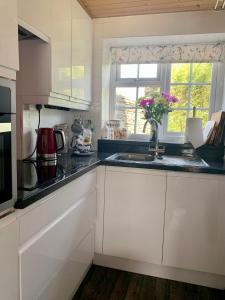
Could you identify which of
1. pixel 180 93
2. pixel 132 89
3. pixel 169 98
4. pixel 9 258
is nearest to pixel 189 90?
pixel 180 93

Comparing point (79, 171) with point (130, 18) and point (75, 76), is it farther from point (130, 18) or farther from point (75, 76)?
point (130, 18)

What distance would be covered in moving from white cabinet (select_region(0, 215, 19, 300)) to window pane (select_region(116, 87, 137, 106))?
6.32 feet

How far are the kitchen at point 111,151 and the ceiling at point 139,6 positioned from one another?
0.02m

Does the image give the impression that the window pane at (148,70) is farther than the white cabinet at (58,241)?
Yes

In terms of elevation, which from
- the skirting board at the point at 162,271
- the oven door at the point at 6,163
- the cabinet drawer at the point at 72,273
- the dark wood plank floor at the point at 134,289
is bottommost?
the dark wood plank floor at the point at 134,289

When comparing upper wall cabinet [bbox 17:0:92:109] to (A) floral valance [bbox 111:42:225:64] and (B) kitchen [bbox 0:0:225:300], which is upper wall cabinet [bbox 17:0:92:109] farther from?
(A) floral valance [bbox 111:42:225:64]

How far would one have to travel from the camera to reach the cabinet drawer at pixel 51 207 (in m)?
1.01

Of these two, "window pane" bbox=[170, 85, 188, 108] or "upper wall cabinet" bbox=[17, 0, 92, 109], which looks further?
"window pane" bbox=[170, 85, 188, 108]

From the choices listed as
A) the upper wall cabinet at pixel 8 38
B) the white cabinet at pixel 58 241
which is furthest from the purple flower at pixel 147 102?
the upper wall cabinet at pixel 8 38

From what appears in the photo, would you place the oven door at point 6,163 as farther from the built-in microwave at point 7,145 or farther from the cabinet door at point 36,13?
the cabinet door at point 36,13

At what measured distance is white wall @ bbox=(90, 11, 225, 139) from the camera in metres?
2.07

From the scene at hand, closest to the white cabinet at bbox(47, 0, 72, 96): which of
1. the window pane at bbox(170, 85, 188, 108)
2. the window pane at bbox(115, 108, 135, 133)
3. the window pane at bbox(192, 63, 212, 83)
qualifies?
the window pane at bbox(115, 108, 135, 133)

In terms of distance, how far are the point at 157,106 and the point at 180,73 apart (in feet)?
1.58

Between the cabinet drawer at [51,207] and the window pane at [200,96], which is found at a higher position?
the window pane at [200,96]
